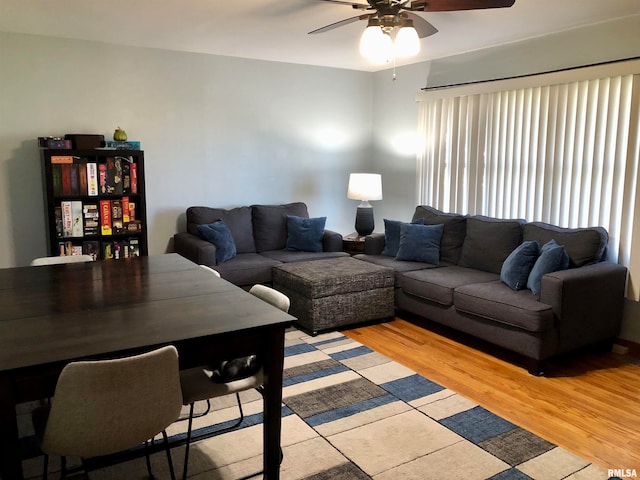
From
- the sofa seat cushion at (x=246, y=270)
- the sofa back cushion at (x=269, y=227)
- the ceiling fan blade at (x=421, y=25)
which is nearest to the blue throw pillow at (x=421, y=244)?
the sofa seat cushion at (x=246, y=270)

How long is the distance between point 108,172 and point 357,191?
2494 mm

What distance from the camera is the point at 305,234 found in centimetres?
529

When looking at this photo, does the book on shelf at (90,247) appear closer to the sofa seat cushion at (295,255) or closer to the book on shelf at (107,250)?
the book on shelf at (107,250)

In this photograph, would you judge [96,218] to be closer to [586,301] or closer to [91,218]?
[91,218]

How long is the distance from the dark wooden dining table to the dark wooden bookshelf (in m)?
1.88

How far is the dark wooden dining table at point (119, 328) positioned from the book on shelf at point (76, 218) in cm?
189

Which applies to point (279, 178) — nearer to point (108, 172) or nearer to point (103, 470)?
point (108, 172)

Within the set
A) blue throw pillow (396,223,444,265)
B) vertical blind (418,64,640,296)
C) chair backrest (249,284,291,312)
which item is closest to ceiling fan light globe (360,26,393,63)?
chair backrest (249,284,291,312)

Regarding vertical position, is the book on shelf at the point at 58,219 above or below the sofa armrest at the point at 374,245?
above

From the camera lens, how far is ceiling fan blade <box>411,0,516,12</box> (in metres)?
2.67

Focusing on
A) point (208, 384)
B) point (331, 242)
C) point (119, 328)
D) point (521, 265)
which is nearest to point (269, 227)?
point (331, 242)

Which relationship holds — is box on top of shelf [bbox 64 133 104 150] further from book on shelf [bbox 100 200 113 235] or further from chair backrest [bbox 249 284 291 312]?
chair backrest [bbox 249 284 291 312]

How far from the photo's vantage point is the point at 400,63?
5.61 m

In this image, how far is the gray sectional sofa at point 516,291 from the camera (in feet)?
11.1
